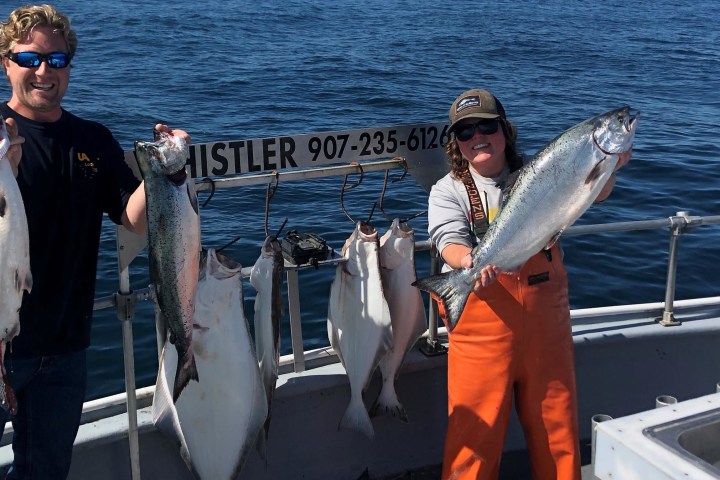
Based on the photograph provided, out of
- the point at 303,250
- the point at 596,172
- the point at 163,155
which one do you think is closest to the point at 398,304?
the point at 303,250

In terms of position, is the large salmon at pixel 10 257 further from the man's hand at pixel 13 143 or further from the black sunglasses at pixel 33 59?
the black sunglasses at pixel 33 59

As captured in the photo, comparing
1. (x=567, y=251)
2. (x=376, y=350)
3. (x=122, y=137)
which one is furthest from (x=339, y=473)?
(x=122, y=137)

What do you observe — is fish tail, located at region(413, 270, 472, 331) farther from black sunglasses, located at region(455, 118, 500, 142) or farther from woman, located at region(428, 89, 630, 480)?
black sunglasses, located at region(455, 118, 500, 142)

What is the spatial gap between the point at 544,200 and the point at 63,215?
1.92 meters

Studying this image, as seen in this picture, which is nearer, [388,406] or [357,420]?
[357,420]

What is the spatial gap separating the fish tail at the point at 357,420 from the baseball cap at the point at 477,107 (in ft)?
4.74

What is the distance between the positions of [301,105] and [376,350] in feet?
40.9

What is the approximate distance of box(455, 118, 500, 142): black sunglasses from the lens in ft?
12.0

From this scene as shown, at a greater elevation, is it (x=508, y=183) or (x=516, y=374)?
(x=508, y=183)

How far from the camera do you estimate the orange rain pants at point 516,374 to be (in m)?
3.65

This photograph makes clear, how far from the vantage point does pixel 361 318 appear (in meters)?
4.04

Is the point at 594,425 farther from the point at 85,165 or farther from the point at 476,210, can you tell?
the point at 85,165

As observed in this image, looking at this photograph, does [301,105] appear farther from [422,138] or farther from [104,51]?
[422,138]

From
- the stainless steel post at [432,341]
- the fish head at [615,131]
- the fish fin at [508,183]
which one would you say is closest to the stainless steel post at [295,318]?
the stainless steel post at [432,341]
